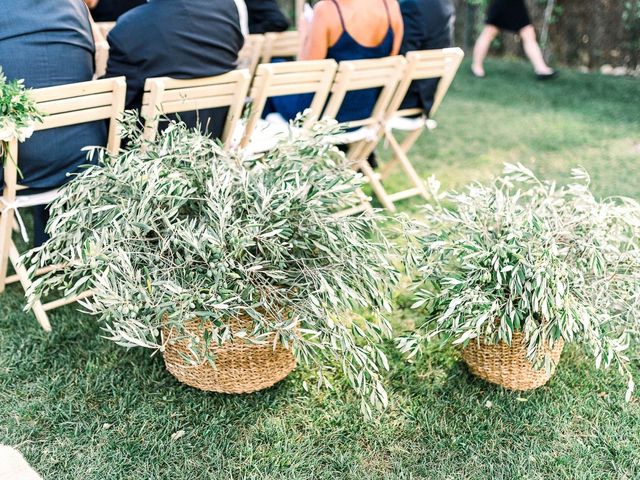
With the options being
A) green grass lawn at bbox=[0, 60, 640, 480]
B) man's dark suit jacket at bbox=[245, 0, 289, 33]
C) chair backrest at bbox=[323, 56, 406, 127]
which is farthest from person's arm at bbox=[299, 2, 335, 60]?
green grass lawn at bbox=[0, 60, 640, 480]

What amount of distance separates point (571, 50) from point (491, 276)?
27.1ft

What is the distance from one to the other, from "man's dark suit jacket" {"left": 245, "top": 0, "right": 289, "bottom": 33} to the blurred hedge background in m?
5.66

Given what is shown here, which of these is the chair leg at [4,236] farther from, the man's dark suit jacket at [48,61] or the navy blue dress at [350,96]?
the navy blue dress at [350,96]

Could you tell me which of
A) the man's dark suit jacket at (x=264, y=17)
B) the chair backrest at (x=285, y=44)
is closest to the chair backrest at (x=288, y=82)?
the chair backrest at (x=285, y=44)

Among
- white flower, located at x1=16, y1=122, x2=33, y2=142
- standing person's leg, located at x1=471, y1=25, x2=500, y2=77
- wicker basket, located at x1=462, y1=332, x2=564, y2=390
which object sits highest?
white flower, located at x1=16, y1=122, x2=33, y2=142

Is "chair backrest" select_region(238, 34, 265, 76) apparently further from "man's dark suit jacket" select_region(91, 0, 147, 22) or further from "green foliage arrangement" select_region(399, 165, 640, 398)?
"green foliage arrangement" select_region(399, 165, 640, 398)

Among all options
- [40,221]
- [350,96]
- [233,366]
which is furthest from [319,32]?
[233,366]

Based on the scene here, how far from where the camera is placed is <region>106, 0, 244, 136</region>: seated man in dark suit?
3326 mm

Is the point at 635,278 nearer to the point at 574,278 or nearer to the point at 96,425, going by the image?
the point at 574,278

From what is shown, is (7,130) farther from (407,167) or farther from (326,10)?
(407,167)

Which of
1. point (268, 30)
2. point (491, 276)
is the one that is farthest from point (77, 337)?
point (268, 30)

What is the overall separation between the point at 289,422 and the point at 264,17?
3.63 metres

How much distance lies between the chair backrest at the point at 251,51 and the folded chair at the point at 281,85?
1147 millimetres

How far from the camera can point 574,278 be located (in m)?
2.78
